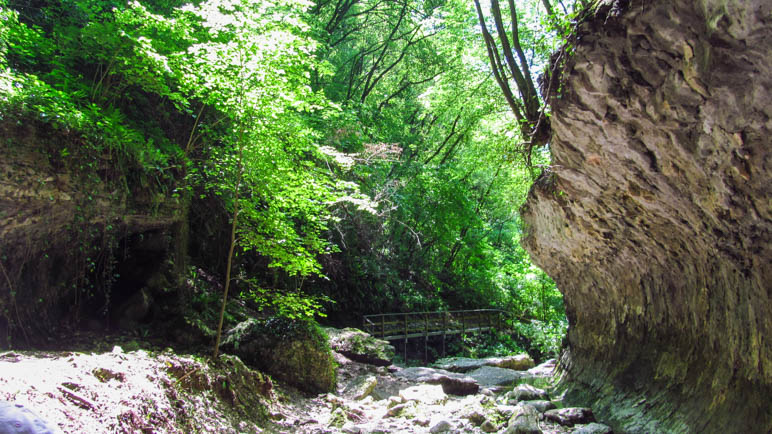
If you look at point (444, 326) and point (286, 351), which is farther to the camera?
point (444, 326)

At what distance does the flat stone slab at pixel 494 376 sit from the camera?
31.6 feet

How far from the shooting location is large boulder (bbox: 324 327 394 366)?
9.72m

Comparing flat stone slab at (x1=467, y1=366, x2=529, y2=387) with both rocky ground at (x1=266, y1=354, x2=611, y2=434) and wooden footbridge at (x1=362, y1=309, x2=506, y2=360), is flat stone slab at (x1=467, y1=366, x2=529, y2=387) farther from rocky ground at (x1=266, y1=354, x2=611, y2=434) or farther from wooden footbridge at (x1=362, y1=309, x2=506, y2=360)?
wooden footbridge at (x1=362, y1=309, x2=506, y2=360)

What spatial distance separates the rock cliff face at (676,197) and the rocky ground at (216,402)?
1312 millimetres

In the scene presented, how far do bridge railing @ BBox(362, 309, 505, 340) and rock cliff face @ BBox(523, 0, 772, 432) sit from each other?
750 centimetres

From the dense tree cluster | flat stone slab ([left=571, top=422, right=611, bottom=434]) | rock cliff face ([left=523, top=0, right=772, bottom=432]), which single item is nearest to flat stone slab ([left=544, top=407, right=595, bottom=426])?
rock cliff face ([left=523, top=0, right=772, bottom=432])

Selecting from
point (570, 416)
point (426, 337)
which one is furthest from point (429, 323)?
point (570, 416)

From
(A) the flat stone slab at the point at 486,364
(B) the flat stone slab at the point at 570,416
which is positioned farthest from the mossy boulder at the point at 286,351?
(A) the flat stone slab at the point at 486,364

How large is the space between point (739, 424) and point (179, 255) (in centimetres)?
796

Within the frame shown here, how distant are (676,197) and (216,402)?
4966mm

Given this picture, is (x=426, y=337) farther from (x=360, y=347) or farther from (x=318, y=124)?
(x=318, y=124)

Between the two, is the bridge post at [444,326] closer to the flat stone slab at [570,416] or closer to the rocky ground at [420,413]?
the rocky ground at [420,413]

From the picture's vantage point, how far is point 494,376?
10203mm

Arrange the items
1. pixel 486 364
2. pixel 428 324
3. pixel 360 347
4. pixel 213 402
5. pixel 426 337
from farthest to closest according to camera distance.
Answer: pixel 428 324 < pixel 426 337 < pixel 486 364 < pixel 360 347 < pixel 213 402
